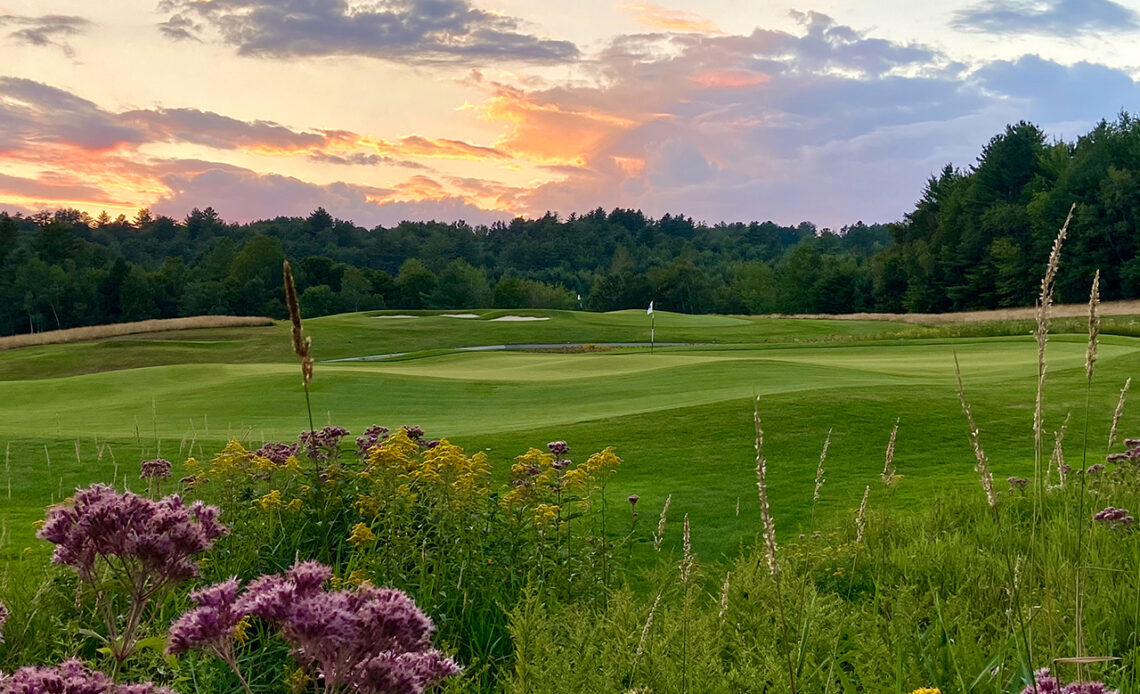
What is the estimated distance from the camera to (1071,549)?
16.3 ft

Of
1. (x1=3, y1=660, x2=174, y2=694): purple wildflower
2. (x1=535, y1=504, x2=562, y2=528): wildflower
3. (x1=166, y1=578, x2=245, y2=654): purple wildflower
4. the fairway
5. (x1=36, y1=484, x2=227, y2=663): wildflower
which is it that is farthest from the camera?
the fairway

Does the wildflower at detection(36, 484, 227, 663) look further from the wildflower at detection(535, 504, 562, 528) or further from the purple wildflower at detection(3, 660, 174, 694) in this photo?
the wildflower at detection(535, 504, 562, 528)

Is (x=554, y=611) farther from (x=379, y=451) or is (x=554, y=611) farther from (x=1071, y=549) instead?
(x=1071, y=549)

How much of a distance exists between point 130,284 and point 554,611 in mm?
92085

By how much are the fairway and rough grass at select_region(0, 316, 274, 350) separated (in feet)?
99.0

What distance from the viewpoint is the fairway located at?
37.9 ft

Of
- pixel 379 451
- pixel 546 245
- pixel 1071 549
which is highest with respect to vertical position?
pixel 546 245

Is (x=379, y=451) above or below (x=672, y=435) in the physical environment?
above

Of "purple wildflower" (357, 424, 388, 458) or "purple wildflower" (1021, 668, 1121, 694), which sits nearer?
"purple wildflower" (1021, 668, 1121, 694)

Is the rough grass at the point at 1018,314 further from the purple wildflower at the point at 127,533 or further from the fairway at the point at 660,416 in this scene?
the purple wildflower at the point at 127,533

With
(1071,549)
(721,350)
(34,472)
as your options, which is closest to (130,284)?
(721,350)

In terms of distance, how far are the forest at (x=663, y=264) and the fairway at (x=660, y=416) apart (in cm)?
4189

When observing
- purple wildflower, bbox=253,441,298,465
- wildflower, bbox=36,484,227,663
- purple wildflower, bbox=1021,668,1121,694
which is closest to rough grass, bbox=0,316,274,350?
purple wildflower, bbox=253,441,298,465

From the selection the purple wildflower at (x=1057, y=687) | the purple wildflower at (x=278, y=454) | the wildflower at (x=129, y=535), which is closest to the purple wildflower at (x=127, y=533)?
the wildflower at (x=129, y=535)
